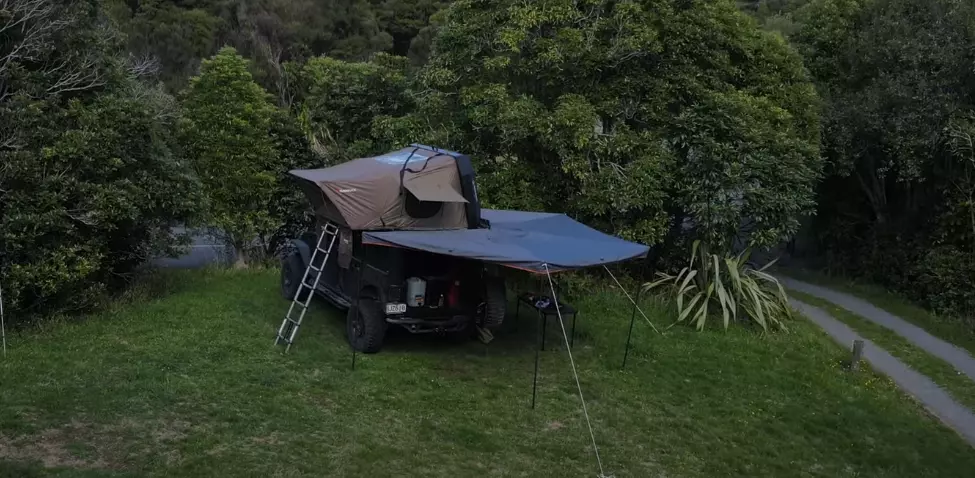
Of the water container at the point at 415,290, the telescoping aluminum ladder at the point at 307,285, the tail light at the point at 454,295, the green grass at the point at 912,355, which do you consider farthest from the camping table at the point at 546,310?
the green grass at the point at 912,355

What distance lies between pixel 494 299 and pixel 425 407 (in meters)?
2.29

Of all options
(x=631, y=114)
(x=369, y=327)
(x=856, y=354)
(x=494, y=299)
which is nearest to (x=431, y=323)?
(x=369, y=327)

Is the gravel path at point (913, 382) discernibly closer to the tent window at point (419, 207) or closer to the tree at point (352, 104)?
the tent window at point (419, 207)

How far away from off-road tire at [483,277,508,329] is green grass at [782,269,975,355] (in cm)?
809

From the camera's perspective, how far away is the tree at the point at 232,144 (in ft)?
47.9

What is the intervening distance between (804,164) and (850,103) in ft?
13.7

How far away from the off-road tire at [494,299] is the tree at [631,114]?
3.42 meters

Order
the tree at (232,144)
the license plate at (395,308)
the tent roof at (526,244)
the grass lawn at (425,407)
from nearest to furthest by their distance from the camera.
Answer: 1. the grass lawn at (425,407)
2. the tent roof at (526,244)
3. the license plate at (395,308)
4. the tree at (232,144)

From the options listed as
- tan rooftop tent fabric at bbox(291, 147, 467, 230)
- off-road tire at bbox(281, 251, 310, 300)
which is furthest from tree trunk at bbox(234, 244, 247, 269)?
tan rooftop tent fabric at bbox(291, 147, 467, 230)

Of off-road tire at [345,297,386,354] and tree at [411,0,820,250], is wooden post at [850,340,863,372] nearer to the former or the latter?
tree at [411,0,820,250]

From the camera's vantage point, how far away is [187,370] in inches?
362

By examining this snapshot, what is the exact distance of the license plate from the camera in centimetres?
991

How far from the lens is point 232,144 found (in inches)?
581

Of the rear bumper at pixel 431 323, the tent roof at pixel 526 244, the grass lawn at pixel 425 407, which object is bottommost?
the grass lawn at pixel 425 407
